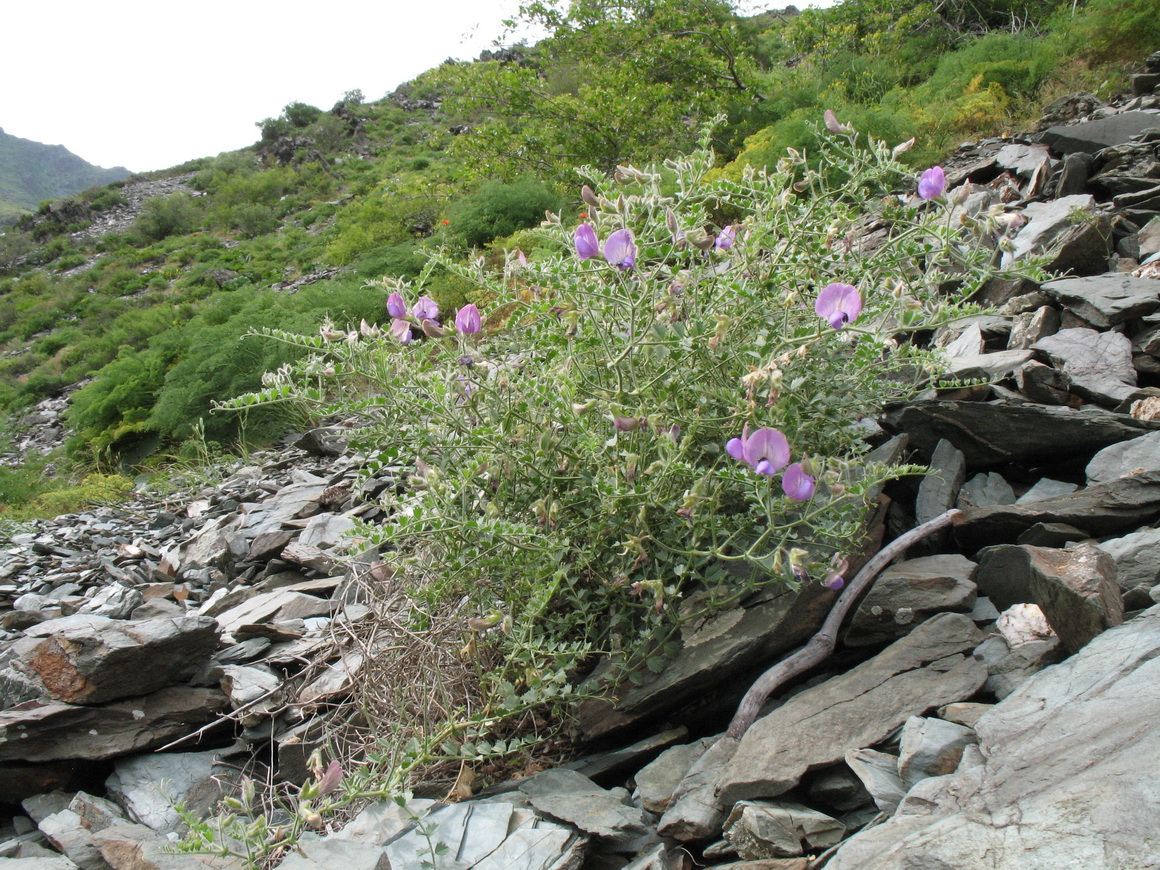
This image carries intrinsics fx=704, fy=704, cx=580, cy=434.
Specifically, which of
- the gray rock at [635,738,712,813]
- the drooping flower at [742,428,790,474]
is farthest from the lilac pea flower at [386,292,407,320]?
the gray rock at [635,738,712,813]

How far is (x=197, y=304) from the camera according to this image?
17.8 metres

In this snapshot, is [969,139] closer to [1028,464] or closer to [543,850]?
[1028,464]

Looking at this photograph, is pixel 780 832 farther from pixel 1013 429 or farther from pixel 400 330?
pixel 1013 429

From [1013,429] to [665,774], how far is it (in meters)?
1.66

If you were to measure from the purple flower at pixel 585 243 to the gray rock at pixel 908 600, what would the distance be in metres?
1.16

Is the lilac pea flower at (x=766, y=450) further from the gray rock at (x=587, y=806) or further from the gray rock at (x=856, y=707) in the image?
the gray rock at (x=587, y=806)

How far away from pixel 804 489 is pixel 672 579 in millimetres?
556

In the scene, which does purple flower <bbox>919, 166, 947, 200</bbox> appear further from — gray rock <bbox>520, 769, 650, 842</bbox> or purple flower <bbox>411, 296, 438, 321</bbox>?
gray rock <bbox>520, 769, 650, 842</bbox>

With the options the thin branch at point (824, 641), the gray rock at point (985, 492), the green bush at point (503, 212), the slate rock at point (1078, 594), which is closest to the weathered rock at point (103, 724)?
the thin branch at point (824, 641)

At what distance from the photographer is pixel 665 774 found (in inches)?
64.9

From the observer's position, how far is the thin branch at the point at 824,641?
1.71 metres

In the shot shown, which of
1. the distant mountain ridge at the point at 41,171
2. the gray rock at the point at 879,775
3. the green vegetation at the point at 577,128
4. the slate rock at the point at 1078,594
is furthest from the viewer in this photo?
the distant mountain ridge at the point at 41,171

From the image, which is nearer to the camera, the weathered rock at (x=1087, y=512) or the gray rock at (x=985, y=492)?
the weathered rock at (x=1087, y=512)

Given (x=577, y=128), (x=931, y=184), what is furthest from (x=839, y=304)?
(x=577, y=128)
